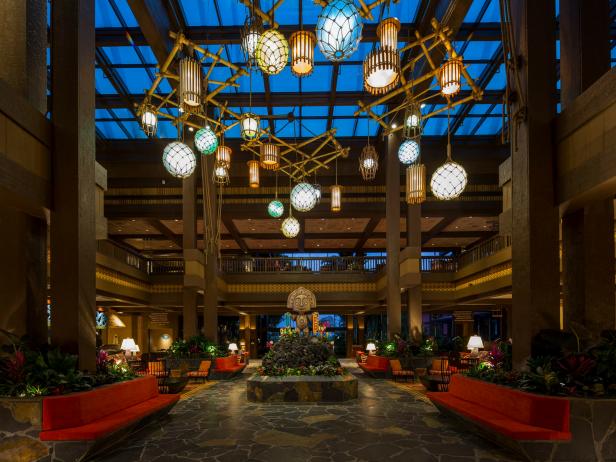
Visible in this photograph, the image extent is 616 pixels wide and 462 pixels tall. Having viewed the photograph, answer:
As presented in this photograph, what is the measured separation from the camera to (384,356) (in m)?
14.6

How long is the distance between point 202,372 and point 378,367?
16.9ft

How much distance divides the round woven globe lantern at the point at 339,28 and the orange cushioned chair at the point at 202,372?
10.4m

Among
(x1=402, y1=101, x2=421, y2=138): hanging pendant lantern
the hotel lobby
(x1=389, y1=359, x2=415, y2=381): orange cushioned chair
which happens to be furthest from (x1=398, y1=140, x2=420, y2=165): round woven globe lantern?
(x1=389, y1=359, x2=415, y2=381): orange cushioned chair

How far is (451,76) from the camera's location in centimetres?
624

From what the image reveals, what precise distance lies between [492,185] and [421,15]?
9484 millimetres

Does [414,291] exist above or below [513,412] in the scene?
above

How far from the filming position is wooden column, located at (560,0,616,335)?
247 inches

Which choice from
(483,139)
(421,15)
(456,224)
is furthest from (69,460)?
(456,224)

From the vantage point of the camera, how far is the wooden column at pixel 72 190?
623cm

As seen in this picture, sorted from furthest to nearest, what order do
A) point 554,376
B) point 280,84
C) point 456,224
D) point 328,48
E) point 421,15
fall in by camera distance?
point 456,224, point 280,84, point 421,15, point 554,376, point 328,48

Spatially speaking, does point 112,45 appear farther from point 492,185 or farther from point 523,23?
point 492,185

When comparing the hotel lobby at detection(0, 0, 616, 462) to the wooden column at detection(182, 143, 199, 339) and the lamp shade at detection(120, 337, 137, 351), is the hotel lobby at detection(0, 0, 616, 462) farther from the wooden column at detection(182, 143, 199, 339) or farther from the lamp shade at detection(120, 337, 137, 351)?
the wooden column at detection(182, 143, 199, 339)

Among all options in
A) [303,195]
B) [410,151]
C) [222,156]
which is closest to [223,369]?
[222,156]

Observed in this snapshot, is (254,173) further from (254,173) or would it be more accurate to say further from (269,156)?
(269,156)
